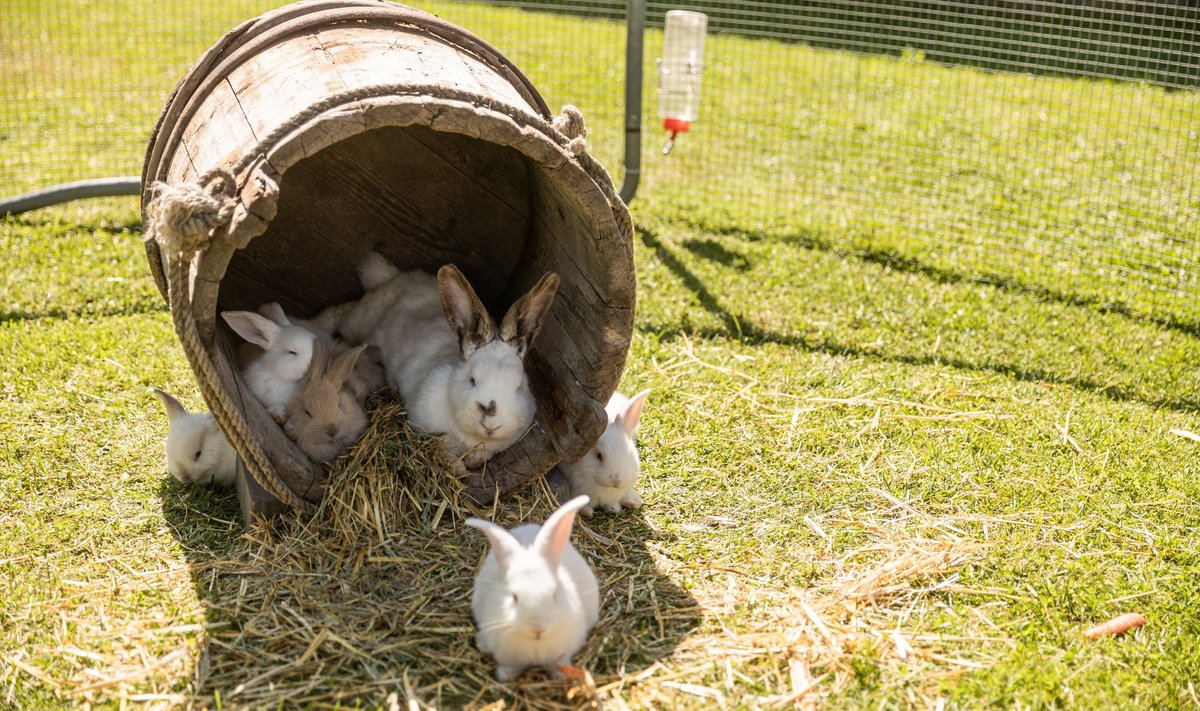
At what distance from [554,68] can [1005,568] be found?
6790mm

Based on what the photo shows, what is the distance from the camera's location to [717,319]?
5629 mm

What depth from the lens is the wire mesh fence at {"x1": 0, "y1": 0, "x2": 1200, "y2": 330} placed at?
6.57m

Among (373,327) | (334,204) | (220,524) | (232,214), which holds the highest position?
(232,214)

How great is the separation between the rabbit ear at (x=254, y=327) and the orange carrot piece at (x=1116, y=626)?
286 centimetres

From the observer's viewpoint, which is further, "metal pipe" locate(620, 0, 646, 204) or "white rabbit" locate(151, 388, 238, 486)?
"metal pipe" locate(620, 0, 646, 204)

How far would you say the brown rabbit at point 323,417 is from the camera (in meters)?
3.78

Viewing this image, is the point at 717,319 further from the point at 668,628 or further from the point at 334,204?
the point at 668,628

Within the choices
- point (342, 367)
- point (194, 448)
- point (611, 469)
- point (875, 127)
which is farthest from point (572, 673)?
point (875, 127)

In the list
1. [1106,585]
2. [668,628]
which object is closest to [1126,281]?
[1106,585]

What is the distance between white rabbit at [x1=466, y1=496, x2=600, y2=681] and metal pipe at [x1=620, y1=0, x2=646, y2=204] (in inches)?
159

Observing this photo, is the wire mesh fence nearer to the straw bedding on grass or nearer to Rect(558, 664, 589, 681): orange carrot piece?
the straw bedding on grass

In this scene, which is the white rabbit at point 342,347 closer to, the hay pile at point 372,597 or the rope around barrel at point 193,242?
the hay pile at point 372,597

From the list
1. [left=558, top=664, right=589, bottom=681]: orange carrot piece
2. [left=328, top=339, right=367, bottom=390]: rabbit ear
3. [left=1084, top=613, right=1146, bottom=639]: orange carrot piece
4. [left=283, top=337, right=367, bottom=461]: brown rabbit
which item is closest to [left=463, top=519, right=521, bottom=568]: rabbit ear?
[left=558, top=664, right=589, bottom=681]: orange carrot piece

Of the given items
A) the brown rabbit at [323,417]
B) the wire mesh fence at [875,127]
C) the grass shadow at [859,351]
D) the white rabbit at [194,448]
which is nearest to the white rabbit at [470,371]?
the brown rabbit at [323,417]
